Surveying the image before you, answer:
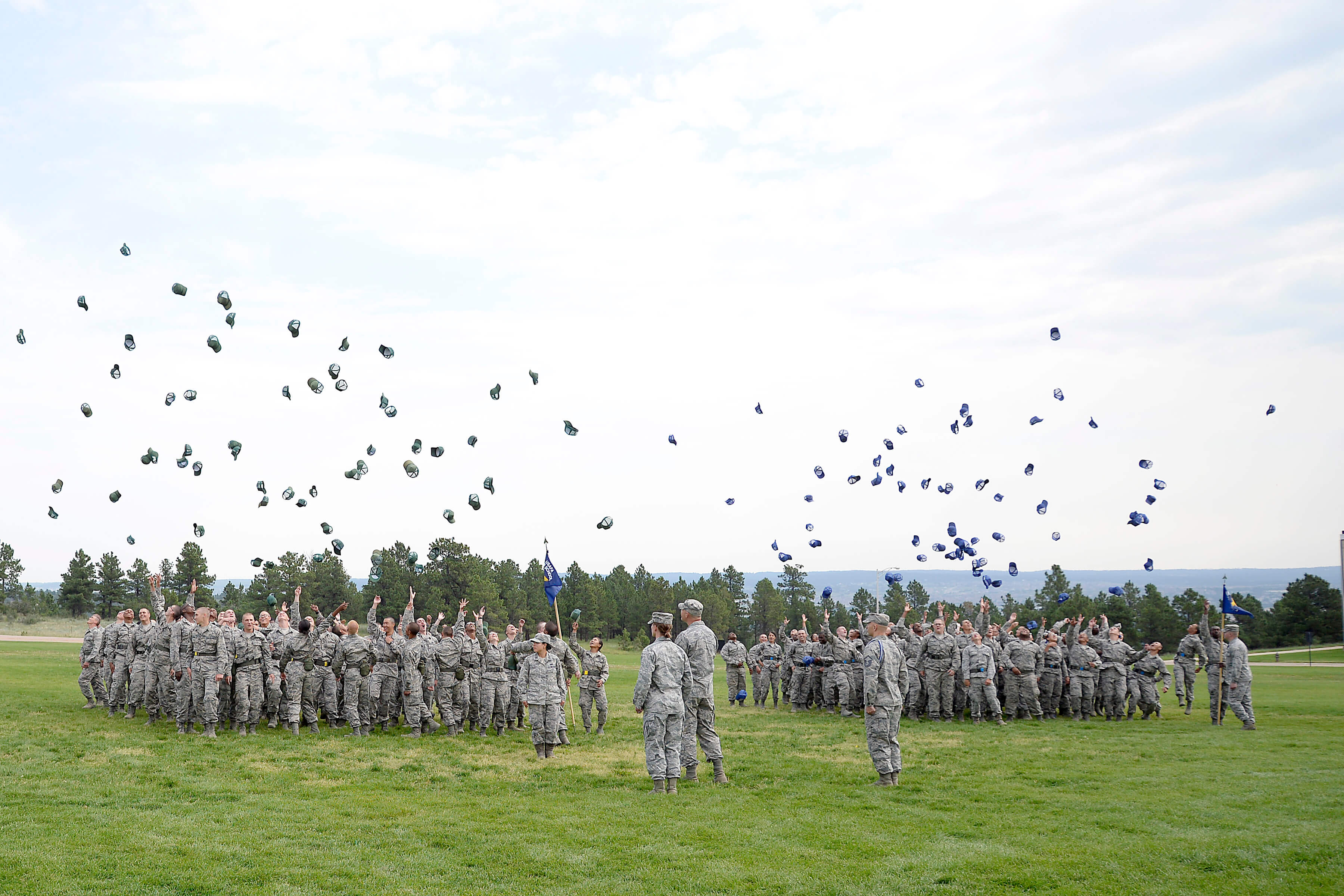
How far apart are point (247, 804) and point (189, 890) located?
353 cm

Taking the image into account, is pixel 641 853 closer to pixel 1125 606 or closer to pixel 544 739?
pixel 544 739

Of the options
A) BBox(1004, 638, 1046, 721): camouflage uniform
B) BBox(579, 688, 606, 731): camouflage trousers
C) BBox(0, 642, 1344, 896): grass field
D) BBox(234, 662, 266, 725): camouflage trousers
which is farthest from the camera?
BBox(1004, 638, 1046, 721): camouflage uniform

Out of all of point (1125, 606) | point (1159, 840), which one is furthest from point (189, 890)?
point (1125, 606)

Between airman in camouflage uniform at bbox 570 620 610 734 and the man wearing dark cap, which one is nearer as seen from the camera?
→ the man wearing dark cap

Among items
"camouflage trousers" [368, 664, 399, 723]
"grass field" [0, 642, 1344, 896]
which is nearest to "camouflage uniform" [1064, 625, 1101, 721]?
"grass field" [0, 642, 1344, 896]

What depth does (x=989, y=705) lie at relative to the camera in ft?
71.8

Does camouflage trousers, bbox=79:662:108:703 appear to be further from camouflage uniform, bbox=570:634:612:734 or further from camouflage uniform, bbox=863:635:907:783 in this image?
camouflage uniform, bbox=863:635:907:783

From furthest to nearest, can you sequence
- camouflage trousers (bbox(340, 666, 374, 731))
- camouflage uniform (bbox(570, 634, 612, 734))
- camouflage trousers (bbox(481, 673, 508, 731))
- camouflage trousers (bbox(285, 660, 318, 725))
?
camouflage uniform (bbox(570, 634, 612, 734)) → camouflage trousers (bbox(481, 673, 508, 731)) → camouflage trousers (bbox(285, 660, 318, 725)) → camouflage trousers (bbox(340, 666, 374, 731))

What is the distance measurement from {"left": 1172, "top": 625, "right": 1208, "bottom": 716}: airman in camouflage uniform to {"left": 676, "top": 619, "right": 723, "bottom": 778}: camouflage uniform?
1570 cm

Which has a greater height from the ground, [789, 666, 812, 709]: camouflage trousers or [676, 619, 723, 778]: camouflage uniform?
[676, 619, 723, 778]: camouflage uniform

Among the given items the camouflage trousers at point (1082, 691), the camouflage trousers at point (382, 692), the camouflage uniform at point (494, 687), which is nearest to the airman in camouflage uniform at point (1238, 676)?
the camouflage trousers at point (1082, 691)

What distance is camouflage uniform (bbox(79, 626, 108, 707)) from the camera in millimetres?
21359

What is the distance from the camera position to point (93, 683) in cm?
2172

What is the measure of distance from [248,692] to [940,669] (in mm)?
15052
